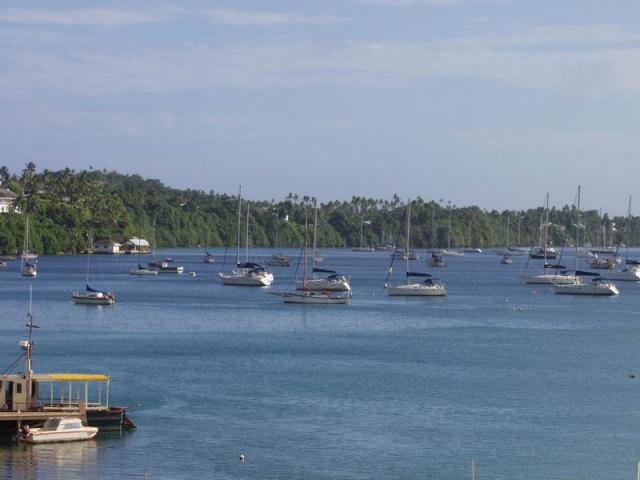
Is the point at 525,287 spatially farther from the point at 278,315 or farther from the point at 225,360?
the point at 225,360

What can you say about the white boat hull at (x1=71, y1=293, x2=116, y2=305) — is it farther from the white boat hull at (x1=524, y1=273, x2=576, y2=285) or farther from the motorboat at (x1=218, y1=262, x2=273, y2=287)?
the white boat hull at (x1=524, y1=273, x2=576, y2=285)

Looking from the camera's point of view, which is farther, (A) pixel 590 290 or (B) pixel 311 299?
(A) pixel 590 290

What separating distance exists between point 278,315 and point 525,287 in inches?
2730

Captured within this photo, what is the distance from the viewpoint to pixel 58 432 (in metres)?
55.0

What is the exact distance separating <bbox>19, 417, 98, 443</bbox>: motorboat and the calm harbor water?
23.9 inches

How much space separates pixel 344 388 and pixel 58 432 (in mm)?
21233

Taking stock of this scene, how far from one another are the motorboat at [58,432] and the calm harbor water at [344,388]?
61 cm

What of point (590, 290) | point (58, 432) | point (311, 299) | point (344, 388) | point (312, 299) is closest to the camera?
point (58, 432)

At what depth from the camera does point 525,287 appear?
602 feet

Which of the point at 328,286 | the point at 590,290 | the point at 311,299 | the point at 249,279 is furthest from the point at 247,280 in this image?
the point at 590,290

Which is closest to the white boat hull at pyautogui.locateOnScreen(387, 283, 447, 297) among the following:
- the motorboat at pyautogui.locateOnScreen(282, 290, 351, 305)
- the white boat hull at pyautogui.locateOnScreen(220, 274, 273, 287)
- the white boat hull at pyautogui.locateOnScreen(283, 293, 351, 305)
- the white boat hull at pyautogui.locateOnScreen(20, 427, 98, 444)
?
the motorboat at pyautogui.locateOnScreen(282, 290, 351, 305)

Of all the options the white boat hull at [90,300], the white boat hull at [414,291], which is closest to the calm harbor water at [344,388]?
the white boat hull at [90,300]

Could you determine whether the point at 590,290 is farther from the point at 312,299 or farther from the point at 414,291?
the point at 312,299

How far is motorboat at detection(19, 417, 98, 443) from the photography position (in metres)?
54.7
